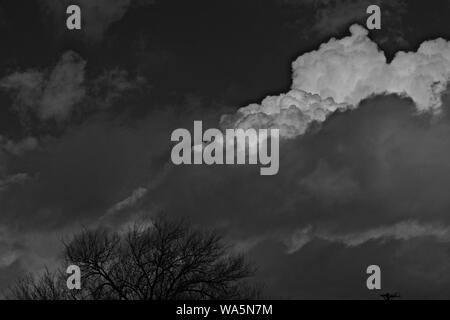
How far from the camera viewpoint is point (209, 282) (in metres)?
36.2

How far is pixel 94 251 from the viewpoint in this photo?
3684 cm
